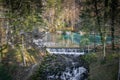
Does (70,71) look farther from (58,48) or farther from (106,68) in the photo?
(58,48)

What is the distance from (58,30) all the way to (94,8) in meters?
17.2

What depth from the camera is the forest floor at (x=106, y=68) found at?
24.3 meters

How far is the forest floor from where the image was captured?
24.3m

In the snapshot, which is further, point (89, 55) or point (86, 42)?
point (86, 42)

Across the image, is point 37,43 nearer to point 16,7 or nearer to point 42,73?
point 16,7

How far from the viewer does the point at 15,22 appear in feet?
105

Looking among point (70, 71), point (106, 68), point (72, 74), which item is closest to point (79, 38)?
point (70, 71)

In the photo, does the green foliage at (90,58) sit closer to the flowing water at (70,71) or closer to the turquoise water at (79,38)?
the flowing water at (70,71)

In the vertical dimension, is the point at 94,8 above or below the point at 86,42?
above

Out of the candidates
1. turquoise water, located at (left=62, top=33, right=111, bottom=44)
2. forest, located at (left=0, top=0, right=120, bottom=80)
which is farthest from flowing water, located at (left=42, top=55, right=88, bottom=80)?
turquoise water, located at (left=62, top=33, right=111, bottom=44)

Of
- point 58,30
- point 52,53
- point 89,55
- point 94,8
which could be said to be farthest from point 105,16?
point 58,30

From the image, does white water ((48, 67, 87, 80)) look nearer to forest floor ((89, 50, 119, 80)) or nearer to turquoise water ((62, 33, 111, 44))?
forest floor ((89, 50, 119, 80))

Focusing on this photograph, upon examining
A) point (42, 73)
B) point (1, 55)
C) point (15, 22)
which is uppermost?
point (15, 22)

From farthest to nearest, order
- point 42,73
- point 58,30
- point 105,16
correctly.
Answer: point 58,30 → point 105,16 → point 42,73
